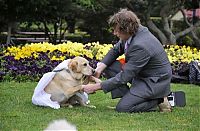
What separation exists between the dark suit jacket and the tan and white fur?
1.86ft

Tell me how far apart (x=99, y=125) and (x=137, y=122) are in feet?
1.59

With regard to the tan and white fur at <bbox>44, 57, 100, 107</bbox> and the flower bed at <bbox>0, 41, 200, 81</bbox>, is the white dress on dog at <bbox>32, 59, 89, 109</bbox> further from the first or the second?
the flower bed at <bbox>0, 41, 200, 81</bbox>

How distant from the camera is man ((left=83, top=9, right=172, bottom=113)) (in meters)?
6.05

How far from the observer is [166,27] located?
16.7 metres

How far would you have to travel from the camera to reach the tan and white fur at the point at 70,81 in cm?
657

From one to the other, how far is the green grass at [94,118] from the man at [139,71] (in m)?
0.19

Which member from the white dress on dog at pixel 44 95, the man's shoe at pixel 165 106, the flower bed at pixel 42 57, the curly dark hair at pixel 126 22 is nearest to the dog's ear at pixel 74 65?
the white dress on dog at pixel 44 95

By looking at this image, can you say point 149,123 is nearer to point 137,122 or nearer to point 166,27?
point 137,122

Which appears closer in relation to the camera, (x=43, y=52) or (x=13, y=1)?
(x=43, y=52)

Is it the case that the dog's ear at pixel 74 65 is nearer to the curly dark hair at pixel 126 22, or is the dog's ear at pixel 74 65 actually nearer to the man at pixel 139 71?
the man at pixel 139 71

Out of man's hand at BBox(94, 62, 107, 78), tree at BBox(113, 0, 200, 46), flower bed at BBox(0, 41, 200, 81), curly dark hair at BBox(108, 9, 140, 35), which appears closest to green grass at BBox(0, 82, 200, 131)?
man's hand at BBox(94, 62, 107, 78)

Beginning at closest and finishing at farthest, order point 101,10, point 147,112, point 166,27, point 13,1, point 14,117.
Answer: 1. point 14,117
2. point 147,112
3. point 13,1
4. point 166,27
5. point 101,10

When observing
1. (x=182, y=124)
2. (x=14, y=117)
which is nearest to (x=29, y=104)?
(x=14, y=117)

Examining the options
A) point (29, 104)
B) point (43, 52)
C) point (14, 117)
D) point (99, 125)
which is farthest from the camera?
point (43, 52)
